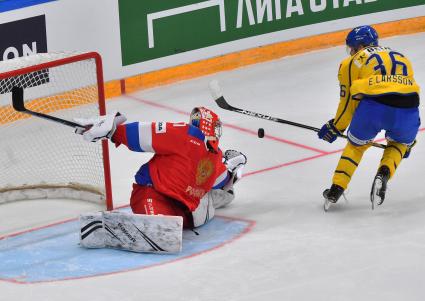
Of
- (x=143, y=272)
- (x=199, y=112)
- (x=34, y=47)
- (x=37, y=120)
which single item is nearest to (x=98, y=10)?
(x=34, y=47)

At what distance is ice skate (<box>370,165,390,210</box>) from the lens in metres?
6.80

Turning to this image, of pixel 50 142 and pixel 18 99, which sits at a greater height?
pixel 18 99

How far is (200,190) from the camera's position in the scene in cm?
666

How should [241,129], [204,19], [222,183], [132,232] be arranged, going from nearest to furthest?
[132,232]
[222,183]
[241,129]
[204,19]

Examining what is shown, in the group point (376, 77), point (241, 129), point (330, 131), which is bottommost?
point (241, 129)

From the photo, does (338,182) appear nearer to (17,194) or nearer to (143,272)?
(143,272)

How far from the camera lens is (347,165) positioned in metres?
6.89

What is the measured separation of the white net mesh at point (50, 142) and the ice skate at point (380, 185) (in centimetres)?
159

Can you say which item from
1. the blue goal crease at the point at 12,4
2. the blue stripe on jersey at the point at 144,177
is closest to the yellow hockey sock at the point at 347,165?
the blue stripe on jersey at the point at 144,177

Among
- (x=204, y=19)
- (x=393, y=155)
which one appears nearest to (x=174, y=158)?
(x=393, y=155)

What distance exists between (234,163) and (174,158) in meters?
0.68

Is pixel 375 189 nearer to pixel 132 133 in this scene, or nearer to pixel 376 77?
pixel 376 77

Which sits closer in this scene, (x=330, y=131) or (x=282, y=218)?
(x=282, y=218)

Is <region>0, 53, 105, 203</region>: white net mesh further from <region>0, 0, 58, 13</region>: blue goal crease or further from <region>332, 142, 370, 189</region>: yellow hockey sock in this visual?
<region>332, 142, 370, 189</region>: yellow hockey sock
